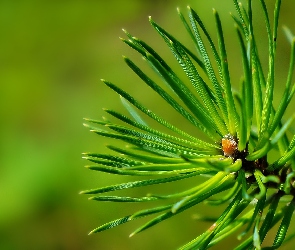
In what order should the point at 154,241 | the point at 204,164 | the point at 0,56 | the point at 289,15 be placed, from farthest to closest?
the point at 0,56 → the point at 289,15 → the point at 154,241 → the point at 204,164

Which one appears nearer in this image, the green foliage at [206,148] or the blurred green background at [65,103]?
the green foliage at [206,148]

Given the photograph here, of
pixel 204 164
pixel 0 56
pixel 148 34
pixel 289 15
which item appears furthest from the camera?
pixel 0 56

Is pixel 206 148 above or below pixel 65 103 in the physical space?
below

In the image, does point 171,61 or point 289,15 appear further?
point 171,61

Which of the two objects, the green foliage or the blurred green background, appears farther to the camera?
the blurred green background

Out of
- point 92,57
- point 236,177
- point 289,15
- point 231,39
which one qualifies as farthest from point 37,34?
point 236,177

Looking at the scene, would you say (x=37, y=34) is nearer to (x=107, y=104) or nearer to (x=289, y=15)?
(x=107, y=104)

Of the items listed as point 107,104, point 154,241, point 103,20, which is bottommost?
point 154,241

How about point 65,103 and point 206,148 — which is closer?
point 206,148
